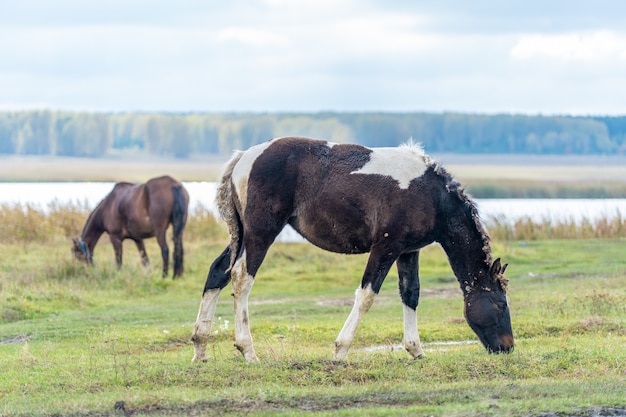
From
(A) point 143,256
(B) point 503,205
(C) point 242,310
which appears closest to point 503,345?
(C) point 242,310

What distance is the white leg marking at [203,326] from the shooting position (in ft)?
35.4

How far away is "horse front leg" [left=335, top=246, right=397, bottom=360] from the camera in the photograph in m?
10.4

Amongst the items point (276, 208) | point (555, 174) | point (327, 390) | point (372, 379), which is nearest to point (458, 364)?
point (372, 379)

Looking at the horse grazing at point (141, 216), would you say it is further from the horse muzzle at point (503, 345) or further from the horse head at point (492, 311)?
the horse muzzle at point (503, 345)

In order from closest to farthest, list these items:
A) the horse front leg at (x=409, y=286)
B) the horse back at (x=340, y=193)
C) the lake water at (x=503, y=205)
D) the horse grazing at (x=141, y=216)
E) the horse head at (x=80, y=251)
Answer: the horse back at (x=340, y=193), the horse front leg at (x=409, y=286), the horse head at (x=80, y=251), the horse grazing at (x=141, y=216), the lake water at (x=503, y=205)

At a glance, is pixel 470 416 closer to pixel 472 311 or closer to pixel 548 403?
pixel 548 403

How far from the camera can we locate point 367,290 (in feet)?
34.2

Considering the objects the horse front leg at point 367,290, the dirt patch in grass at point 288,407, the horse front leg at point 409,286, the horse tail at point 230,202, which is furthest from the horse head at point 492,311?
the horse tail at point 230,202

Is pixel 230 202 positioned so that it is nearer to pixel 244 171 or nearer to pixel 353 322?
pixel 244 171

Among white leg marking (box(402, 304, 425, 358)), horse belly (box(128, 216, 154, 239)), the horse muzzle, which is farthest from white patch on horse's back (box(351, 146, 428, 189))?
horse belly (box(128, 216, 154, 239))

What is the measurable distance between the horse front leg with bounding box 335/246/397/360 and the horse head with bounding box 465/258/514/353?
1078mm

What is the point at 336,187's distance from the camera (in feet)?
35.0

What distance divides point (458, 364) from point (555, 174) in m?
78.1

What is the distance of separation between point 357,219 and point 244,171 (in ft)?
4.08
